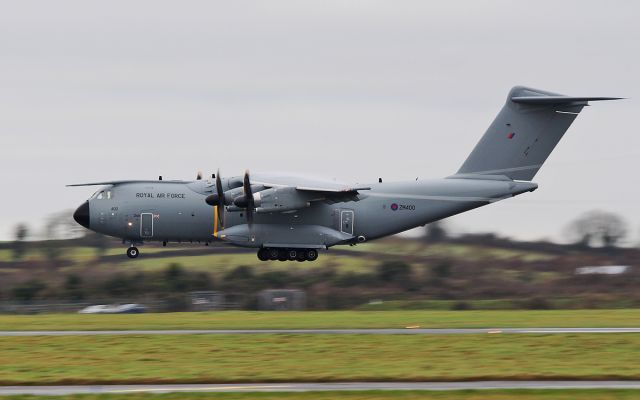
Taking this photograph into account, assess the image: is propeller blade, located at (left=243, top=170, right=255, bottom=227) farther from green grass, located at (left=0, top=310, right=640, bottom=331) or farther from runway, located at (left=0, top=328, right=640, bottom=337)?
runway, located at (left=0, top=328, right=640, bottom=337)

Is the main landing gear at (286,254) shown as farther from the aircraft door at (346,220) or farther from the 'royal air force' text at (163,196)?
the 'royal air force' text at (163,196)

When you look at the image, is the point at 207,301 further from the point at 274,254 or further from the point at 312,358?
the point at 312,358

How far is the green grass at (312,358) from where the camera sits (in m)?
24.7

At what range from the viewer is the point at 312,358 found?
90.6 feet

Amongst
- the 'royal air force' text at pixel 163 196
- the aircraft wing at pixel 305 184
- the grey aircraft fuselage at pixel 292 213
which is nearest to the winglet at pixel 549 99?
the grey aircraft fuselage at pixel 292 213

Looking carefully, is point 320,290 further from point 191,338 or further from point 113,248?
point 191,338

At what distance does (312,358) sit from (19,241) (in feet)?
146

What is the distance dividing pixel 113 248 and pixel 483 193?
88.1ft

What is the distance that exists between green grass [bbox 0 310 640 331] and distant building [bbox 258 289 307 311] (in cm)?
718

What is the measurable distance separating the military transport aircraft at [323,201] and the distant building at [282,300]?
9205mm

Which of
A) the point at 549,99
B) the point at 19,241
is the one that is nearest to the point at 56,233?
the point at 19,241

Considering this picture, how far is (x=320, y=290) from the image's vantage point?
56.2 metres

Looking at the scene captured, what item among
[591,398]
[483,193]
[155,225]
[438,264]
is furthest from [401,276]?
[591,398]

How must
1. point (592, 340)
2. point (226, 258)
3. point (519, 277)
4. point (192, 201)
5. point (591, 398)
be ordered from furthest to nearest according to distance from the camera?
point (226, 258)
point (519, 277)
point (192, 201)
point (592, 340)
point (591, 398)
